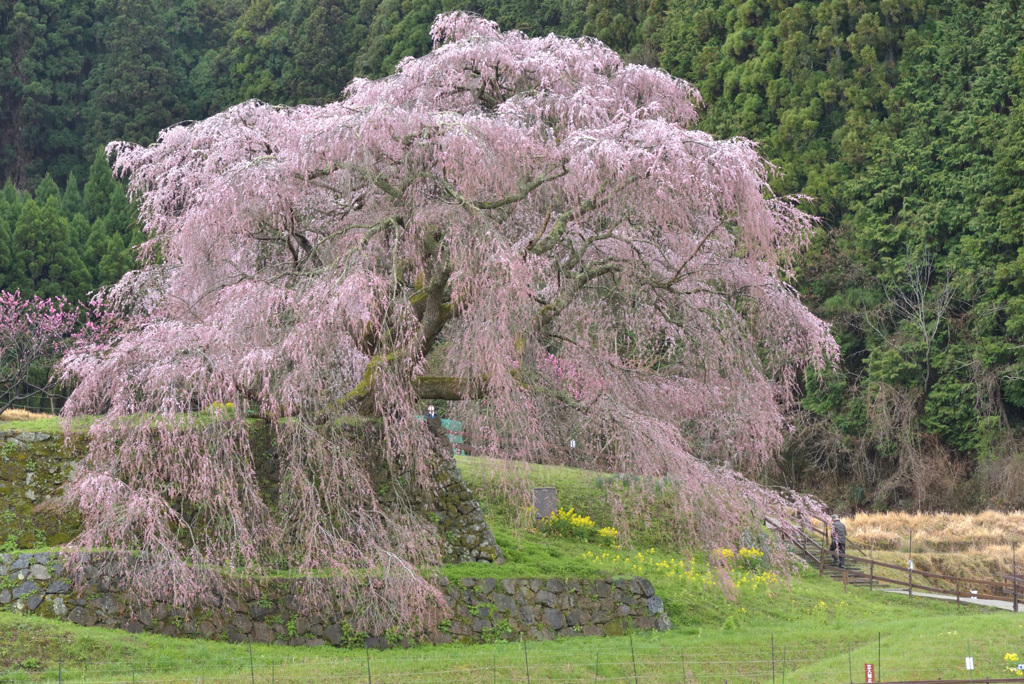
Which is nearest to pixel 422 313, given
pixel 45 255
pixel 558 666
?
pixel 558 666

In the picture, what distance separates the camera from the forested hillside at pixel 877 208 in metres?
23.9

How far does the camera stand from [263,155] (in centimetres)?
1103

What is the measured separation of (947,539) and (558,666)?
12680 millimetres

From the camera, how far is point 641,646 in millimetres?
11297

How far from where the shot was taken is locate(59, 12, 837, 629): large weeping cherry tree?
9742mm

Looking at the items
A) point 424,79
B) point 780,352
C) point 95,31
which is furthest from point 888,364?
point 95,31

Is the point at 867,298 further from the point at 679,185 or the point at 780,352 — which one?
the point at 679,185

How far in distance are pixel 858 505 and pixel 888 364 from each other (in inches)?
→ 141

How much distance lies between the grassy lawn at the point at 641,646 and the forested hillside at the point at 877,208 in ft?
27.4

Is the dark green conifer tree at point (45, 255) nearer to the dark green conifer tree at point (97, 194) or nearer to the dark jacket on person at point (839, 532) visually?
the dark green conifer tree at point (97, 194)

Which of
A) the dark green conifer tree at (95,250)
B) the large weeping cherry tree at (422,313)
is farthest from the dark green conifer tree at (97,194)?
the large weeping cherry tree at (422,313)

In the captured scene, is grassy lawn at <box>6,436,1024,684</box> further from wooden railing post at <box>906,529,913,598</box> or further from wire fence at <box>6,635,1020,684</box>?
wooden railing post at <box>906,529,913,598</box>

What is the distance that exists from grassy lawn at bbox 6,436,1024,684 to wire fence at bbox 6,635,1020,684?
0.8 inches

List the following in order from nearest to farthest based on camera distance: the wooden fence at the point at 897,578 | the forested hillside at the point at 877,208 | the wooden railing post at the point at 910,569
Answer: the wooden railing post at the point at 910,569 < the wooden fence at the point at 897,578 < the forested hillside at the point at 877,208
